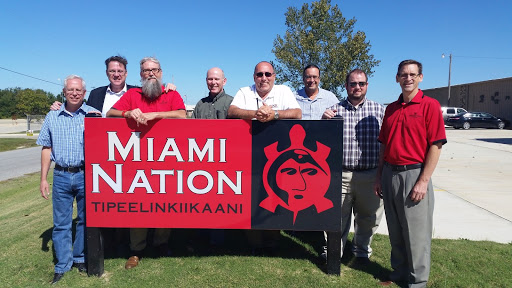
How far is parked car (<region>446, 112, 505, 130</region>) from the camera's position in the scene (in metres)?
27.0

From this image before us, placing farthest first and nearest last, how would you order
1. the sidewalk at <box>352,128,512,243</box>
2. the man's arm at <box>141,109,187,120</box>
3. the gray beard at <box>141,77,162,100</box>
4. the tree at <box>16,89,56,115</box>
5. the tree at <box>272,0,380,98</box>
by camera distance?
the tree at <box>16,89,56,115</box> → the tree at <box>272,0,380,98</box> → the sidewalk at <box>352,128,512,243</box> → the gray beard at <box>141,77,162,100</box> → the man's arm at <box>141,109,187,120</box>

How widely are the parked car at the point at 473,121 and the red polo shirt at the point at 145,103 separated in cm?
2878

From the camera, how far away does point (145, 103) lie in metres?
3.43

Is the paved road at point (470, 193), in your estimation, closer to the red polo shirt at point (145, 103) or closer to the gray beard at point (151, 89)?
the red polo shirt at point (145, 103)

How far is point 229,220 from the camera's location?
10.9 ft

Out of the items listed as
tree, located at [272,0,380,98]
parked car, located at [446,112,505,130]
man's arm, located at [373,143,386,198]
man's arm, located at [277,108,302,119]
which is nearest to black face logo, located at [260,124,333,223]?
man's arm, located at [277,108,302,119]

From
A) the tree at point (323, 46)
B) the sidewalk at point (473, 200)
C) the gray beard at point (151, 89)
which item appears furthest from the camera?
the tree at point (323, 46)

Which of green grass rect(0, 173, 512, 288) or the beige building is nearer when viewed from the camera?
green grass rect(0, 173, 512, 288)

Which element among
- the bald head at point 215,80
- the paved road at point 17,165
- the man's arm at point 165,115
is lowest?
the paved road at point 17,165

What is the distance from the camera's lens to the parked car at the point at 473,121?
2705 cm

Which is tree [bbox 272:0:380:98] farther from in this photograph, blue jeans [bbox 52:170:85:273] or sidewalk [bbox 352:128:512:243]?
blue jeans [bbox 52:170:85:273]

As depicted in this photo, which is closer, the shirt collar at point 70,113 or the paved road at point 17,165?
the shirt collar at point 70,113

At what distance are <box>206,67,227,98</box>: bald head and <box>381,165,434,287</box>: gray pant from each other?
217cm

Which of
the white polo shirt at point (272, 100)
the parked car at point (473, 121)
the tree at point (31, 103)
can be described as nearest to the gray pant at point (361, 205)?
the white polo shirt at point (272, 100)
